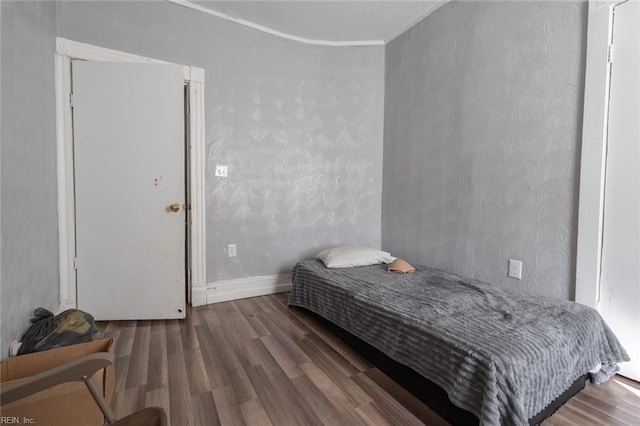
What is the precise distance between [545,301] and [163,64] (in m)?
2.93

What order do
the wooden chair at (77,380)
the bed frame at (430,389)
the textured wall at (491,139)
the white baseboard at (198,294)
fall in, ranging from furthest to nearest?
the white baseboard at (198,294), the textured wall at (491,139), the bed frame at (430,389), the wooden chair at (77,380)

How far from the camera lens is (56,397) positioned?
3.45ft

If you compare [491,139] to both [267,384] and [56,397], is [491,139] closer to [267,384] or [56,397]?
[267,384]

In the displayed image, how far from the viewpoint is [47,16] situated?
1786mm

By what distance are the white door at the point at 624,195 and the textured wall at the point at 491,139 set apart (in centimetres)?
15

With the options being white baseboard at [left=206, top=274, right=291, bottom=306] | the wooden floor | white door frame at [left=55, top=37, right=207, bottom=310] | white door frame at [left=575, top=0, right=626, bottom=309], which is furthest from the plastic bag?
white door frame at [left=575, top=0, right=626, bottom=309]

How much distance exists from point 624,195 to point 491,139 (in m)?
0.80

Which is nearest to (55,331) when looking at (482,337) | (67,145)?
(67,145)

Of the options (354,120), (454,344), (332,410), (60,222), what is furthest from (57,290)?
(354,120)

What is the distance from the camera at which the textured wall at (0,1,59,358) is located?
1.27 metres

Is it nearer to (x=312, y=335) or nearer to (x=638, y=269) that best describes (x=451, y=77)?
(x=638, y=269)

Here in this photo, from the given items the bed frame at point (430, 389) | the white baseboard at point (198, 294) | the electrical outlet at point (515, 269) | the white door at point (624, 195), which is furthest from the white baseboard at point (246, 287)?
the white door at point (624, 195)

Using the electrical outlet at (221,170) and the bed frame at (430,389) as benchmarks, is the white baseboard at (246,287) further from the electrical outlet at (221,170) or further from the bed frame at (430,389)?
the bed frame at (430,389)

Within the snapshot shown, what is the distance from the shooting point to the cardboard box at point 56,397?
102cm
